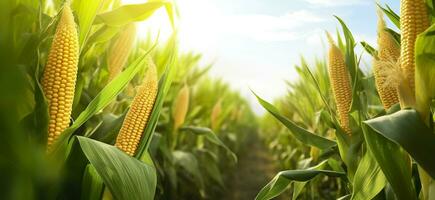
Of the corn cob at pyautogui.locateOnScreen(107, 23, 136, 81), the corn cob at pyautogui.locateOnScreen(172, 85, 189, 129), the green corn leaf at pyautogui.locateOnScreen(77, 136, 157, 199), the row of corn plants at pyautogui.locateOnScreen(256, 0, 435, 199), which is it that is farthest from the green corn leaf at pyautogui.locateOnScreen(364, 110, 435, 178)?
the corn cob at pyautogui.locateOnScreen(172, 85, 189, 129)

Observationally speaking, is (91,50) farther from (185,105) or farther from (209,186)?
(209,186)

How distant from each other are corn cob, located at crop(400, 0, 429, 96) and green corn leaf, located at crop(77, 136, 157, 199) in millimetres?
871

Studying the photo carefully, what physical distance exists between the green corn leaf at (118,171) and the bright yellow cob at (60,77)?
0.38 feet

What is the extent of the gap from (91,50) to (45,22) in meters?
0.37

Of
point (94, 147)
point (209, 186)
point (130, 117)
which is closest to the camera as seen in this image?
point (94, 147)

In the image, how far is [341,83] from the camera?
182cm

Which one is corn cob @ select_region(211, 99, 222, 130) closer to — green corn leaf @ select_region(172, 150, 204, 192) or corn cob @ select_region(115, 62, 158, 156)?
green corn leaf @ select_region(172, 150, 204, 192)

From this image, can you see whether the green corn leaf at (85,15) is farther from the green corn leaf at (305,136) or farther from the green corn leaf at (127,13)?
the green corn leaf at (305,136)

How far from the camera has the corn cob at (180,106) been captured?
3066mm

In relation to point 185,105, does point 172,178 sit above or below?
below

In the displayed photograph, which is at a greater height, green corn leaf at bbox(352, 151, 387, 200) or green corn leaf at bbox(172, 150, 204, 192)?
green corn leaf at bbox(352, 151, 387, 200)

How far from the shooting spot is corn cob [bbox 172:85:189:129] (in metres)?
3.07

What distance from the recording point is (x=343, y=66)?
1857mm

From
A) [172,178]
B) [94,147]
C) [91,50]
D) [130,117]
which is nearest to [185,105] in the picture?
[172,178]
